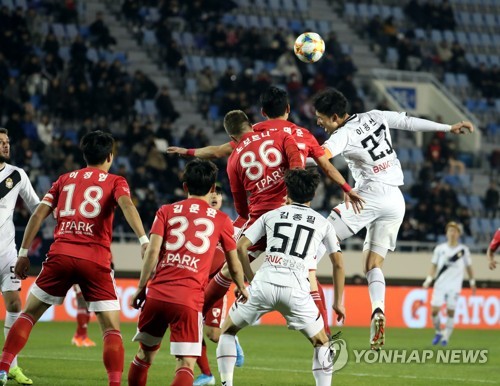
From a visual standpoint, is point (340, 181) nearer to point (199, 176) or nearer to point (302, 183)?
point (302, 183)

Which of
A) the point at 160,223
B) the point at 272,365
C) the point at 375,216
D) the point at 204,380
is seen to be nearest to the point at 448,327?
the point at 272,365

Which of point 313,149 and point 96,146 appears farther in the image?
point 313,149

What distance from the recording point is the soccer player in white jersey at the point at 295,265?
29.4ft

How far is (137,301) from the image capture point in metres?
8.40

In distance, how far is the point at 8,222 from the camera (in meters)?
11.2

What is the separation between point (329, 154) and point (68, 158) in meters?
13.0

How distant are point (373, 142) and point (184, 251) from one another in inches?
146

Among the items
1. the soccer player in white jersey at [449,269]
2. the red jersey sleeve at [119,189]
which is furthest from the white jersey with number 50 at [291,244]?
the soccer player in white jersey at [449,269]

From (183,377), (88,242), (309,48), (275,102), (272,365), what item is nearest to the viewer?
(183,377)

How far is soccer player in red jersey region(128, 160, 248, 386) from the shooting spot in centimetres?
823

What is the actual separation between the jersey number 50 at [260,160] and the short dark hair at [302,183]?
145 centimetres

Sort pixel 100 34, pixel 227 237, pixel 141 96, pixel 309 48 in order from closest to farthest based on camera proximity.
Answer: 1. pixel 227 237
2. pixel 309 48
3. pixel 141 96
4. pixel 100 34

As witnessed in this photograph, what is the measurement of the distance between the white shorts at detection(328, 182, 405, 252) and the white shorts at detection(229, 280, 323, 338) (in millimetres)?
2573

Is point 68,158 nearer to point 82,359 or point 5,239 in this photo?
point 82,359
